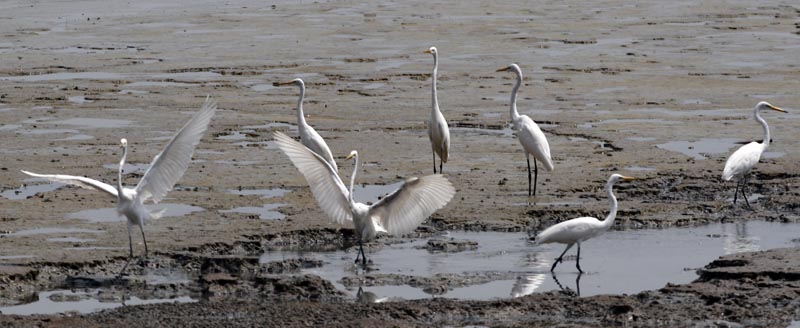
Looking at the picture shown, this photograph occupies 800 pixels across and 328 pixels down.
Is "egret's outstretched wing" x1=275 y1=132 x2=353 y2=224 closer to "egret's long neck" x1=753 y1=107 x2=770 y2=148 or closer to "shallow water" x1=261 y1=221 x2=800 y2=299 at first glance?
"shallow water" x1=261 y1=221 x2=800 y2=299

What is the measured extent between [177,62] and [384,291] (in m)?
17.7

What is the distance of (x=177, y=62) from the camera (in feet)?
89.9

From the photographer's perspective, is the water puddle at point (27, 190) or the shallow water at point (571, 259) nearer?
the shallow water at point (571, 259)

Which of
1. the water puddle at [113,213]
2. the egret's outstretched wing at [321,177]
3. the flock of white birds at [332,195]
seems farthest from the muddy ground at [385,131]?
the egret's outstretched wing at [321,177]

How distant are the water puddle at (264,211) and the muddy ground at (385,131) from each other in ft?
0.42

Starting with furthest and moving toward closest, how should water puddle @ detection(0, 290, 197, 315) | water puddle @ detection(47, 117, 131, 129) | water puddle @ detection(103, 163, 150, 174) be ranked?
1. water puddle @ detection(47, 117, 131, 129)
2. water puddle @ detection(103, 163, 150, 174)
3. water puddle @ detection(0, 290, 197, 315)

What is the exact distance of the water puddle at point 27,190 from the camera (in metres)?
14.1

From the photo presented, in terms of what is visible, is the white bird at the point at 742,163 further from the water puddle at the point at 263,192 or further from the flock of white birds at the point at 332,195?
the water puddle at the point at 263,192

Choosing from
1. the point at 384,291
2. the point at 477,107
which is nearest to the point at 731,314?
the point at 384,291

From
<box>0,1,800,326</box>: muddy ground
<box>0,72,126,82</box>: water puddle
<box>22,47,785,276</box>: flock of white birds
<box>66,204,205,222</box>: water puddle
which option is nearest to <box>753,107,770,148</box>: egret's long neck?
<box>0,1,800,326</box>: muddy ground

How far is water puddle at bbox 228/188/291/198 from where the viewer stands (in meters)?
14.5

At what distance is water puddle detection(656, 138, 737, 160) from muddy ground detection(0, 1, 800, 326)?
2.7 inches

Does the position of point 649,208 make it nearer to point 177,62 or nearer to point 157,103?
point 157,103

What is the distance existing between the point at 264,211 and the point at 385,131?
565 centimetres
